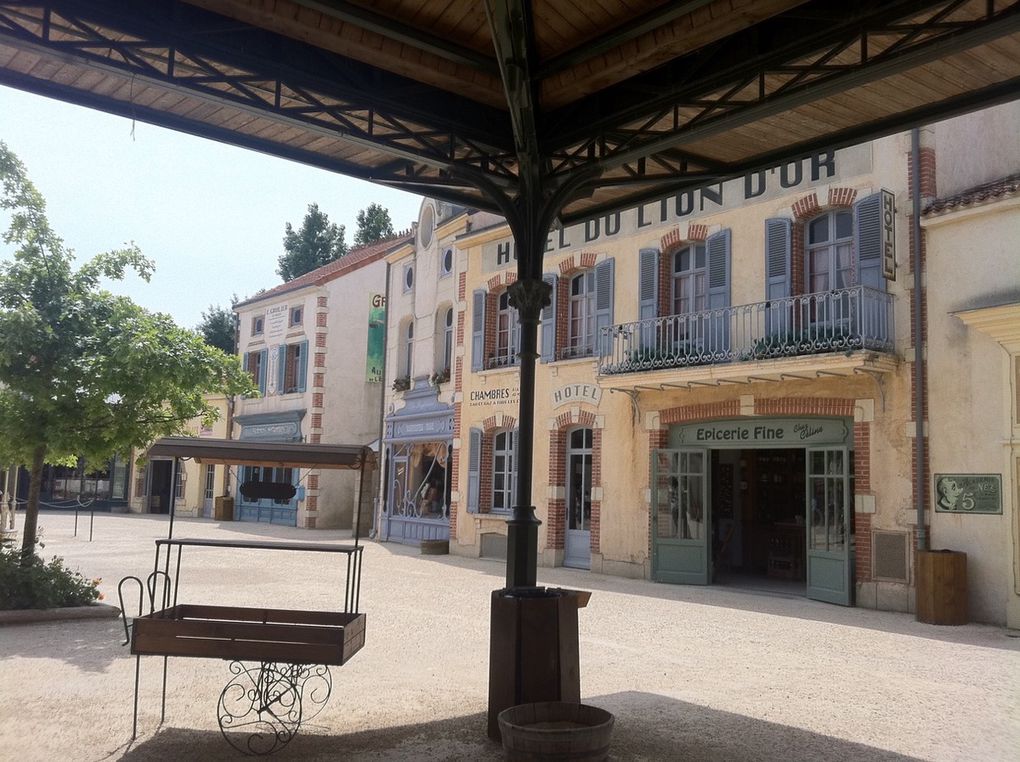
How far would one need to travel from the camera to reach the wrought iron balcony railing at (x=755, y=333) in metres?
12.2

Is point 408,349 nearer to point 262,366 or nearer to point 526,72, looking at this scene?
point 262,366

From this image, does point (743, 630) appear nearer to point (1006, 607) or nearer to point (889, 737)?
point (1006, 607)

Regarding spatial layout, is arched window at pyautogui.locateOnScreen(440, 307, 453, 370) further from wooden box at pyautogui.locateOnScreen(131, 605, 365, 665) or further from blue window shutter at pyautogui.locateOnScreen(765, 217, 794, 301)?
wooden box at pyautogui.locateOnScreen(131, 605, 365, 665)

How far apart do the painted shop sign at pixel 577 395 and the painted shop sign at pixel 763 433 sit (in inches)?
71.4

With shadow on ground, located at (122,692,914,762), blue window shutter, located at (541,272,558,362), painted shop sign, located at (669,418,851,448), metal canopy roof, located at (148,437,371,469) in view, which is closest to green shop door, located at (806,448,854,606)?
painted shop sign, located at (669,418,851,448)

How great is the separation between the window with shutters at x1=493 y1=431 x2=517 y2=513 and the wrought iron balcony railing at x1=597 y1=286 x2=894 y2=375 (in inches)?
145

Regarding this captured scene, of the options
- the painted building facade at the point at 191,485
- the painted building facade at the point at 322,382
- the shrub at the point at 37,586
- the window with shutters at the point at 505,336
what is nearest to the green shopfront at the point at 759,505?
the window with shutters at the point at 505,336

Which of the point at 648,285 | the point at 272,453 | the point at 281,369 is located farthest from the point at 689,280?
the point at 281,369

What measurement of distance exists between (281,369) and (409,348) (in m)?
8.47

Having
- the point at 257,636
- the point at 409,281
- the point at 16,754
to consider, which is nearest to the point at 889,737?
the point at 257,636

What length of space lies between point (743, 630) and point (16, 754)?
773cm

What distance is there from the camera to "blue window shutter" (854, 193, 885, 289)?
1236 cm

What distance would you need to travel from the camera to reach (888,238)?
40.1 feet

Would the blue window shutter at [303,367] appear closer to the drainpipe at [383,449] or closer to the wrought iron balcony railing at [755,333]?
the drainpipe at [383,449]
